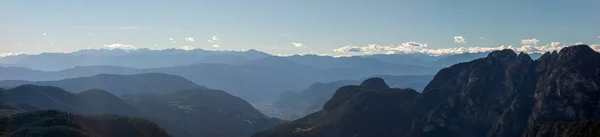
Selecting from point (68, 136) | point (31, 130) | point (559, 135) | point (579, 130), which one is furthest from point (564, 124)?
point (31, 130)

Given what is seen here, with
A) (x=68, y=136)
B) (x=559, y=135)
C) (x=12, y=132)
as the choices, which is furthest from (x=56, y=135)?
(x=559, y=135)

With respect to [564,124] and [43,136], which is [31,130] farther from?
[564,124]

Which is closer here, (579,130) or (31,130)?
(579,130)

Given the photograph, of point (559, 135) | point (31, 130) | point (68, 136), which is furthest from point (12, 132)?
point (559, 135)

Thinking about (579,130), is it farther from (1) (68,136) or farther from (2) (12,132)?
(2) (12,132)

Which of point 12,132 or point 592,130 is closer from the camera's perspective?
point 592,130

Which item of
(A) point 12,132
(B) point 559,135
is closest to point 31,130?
(A) point 12,132

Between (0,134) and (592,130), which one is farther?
(0,134)

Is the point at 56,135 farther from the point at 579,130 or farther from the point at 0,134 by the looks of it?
the point at 579,130
